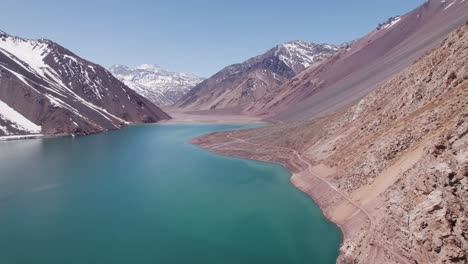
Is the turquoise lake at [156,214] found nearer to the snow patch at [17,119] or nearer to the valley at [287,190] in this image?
the valley at [287,190]

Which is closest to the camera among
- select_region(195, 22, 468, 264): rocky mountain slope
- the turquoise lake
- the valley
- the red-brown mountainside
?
select_region(195, 22, 468, 264): rocky mountain slope

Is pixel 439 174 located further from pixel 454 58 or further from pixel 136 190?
pixel 136 190

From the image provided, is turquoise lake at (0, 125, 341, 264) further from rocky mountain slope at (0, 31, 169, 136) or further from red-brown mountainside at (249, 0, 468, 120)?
red-brown mountainside at (249, 0, 468, 120)

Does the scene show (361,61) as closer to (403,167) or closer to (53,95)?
(53,95)

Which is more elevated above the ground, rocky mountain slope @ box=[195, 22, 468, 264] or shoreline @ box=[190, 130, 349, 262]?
rocky mountain slope @ box=[195, 22, 468, 264]

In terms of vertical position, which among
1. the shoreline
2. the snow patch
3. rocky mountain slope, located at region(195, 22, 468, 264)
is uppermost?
the snow patch

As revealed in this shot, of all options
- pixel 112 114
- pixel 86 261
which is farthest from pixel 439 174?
pixel 112 114

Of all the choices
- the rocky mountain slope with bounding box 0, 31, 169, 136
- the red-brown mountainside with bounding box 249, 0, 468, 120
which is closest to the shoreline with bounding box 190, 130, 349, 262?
the red-brown mountainside with bounding box 249, 0, 468, 120

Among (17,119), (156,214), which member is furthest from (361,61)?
(156,214)
